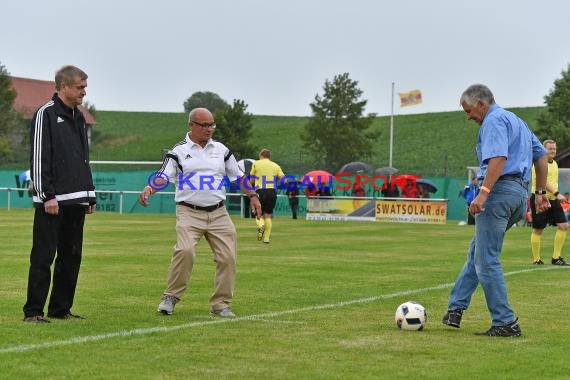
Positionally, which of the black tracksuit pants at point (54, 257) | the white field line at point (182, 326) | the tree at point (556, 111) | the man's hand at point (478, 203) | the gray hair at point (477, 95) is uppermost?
the tree at point (556, 111)

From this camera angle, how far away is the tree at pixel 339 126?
66625mm

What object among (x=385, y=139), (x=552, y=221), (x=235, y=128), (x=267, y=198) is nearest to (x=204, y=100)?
(x=385, y=139)

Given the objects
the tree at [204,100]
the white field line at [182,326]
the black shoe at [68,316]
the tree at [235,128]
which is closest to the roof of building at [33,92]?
the tree at [204,100]

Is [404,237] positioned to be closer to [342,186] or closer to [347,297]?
[347,297]

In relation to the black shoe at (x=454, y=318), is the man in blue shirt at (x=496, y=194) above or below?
above

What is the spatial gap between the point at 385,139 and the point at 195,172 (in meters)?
91.3

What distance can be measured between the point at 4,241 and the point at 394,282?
33.5 ft

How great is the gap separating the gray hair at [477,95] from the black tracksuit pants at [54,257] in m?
3.38

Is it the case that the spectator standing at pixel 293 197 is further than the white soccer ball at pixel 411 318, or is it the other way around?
the spectator standing at pixel 293 197

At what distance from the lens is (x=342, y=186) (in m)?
44.8

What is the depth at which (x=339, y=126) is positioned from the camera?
67.2 metres

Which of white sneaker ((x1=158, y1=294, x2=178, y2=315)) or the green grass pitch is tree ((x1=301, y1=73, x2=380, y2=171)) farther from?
white sneaker ((x1=158, y1=294, x2=178, y2=315))

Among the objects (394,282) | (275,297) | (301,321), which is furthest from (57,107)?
(394,282)

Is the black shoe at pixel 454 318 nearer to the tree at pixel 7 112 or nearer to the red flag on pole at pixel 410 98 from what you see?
the red flag on pole at pixel 410 98
